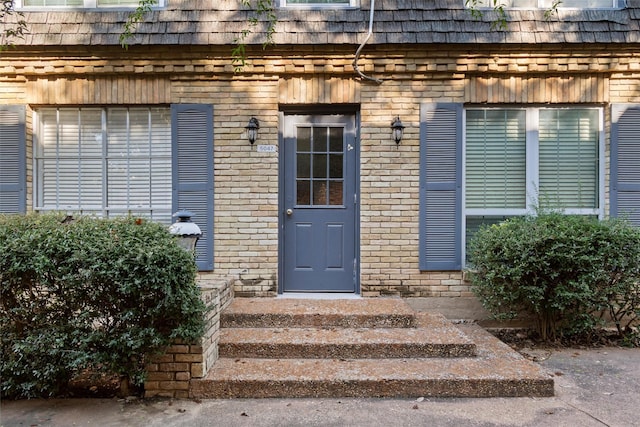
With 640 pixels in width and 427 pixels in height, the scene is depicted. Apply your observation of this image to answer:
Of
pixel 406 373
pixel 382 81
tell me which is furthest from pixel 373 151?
pixel 406 373

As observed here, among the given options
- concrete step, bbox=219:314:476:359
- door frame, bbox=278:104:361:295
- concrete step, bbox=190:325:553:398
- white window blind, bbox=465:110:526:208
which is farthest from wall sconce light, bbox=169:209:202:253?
white window blind, bbox=465:110:526:208

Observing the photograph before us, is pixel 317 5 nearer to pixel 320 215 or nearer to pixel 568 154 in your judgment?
pixel 320 215

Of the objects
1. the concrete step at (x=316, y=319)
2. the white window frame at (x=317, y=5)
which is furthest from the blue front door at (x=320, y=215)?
the white window frame at (x=317, y=5)

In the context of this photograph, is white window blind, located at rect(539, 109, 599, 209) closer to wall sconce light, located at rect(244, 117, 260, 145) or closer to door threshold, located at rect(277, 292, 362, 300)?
door threshold, located at rect(277, 292, 362, 300)

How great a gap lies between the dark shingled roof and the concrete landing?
10.9 ft

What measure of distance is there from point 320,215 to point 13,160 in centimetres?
405

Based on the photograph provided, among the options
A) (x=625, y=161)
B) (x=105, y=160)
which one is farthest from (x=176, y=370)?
(x=625, y=161)

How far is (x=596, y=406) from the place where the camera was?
337 cm

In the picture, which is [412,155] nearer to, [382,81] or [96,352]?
[382,81]

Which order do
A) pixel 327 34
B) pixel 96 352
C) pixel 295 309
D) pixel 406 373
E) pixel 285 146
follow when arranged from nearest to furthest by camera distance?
pixel 96 352, pixel 406 373, pixel 295 309, pixel 327 34, pixel 285 146

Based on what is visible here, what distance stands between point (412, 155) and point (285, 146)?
167 cm

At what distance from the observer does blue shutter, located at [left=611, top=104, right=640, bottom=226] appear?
211 inches

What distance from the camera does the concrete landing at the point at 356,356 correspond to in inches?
137

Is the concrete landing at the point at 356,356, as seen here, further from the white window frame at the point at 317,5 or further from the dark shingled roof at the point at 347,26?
the white window frame at the point at 317,5
